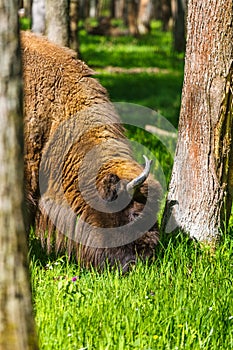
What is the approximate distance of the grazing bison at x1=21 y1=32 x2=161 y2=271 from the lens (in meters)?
5.63

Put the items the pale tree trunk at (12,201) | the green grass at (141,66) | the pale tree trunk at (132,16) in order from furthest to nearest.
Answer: the pale tree trunk at (132,16)
the green grass at (141,66)
the pale tree trunk at (12,201)

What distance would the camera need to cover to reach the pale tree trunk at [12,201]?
3.09 metres

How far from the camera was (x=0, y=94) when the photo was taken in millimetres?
3082

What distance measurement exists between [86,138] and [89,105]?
0.30 metres

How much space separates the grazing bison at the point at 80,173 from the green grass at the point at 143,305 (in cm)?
25

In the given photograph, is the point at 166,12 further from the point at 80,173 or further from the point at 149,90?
the point at 80,173

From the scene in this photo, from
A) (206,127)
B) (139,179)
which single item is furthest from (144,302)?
(206,127)

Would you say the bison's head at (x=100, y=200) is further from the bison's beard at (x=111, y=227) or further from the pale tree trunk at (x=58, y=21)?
the pale tree trunk at (x=58, y=21)

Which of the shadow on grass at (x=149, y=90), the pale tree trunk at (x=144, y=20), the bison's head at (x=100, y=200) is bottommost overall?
the shadow on grass at (x=149, y=90)

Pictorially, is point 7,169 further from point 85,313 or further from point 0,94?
point 85,313

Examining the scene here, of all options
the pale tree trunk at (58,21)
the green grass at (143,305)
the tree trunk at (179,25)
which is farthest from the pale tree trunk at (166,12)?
the green grass at (143,305)

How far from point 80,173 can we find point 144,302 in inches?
59.8

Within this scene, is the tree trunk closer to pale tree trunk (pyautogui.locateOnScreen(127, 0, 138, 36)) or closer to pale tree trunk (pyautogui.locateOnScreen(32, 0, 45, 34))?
pale tree trunk (pyautogui.locateOnScreen(127, 0, 138, 36))

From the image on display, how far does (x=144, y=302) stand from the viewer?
15.3 feet
